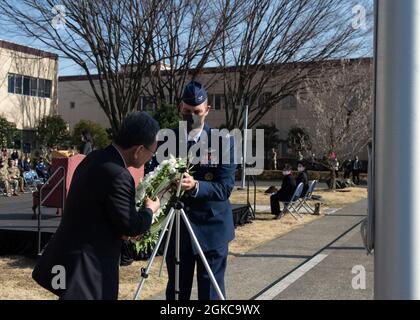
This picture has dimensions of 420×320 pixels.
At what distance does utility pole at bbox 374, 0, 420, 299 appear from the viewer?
2012 millimetres

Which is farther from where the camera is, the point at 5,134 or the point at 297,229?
the point at 5,134

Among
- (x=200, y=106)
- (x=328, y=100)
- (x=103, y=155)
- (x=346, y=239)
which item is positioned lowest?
(x=346, y=239)

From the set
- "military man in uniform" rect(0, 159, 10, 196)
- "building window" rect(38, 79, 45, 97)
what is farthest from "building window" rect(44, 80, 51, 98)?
"military man in uniform" rect(0, 159, 10, 196)

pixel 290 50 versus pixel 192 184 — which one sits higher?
pixel 290 50

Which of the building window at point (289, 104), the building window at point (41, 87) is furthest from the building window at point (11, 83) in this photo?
the building window at point (289, 104)

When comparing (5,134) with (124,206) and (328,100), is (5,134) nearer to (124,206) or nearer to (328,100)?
(328,100)

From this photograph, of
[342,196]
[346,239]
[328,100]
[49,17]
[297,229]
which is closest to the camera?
[346,239]

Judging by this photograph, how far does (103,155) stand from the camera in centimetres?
273

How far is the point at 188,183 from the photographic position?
3.58 metres

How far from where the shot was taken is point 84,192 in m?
2.64

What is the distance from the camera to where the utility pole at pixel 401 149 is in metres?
2.01
